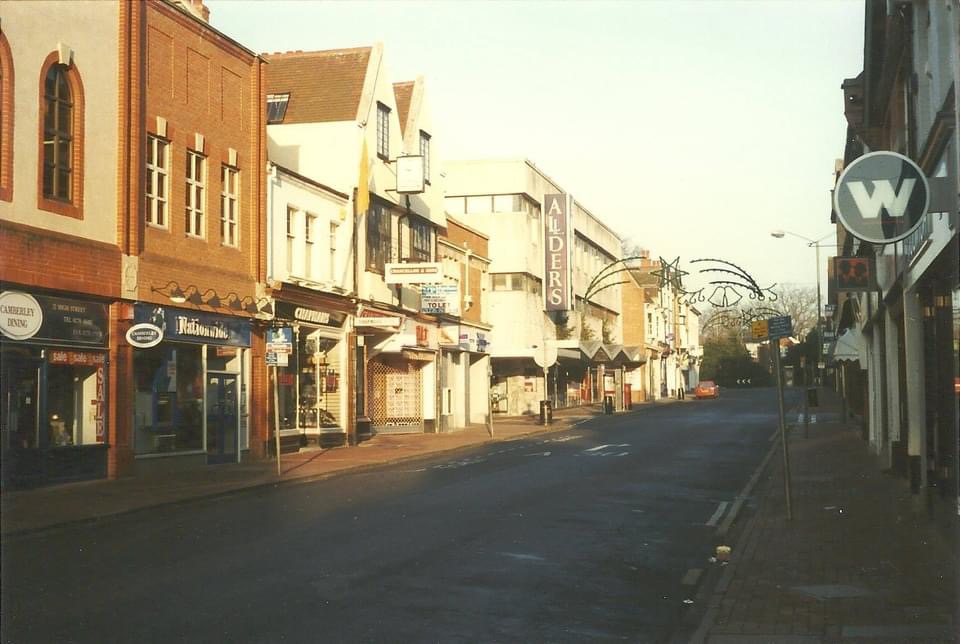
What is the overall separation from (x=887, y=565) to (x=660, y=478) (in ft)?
35.1

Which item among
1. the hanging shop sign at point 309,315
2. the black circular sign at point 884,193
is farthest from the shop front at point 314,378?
the black circular sign at point 884,193

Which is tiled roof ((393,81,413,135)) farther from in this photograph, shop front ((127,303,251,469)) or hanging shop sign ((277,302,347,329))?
shop front ((127,303,251,469))

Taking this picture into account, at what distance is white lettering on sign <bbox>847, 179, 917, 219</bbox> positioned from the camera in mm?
9312

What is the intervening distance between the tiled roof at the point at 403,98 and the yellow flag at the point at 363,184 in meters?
6.07

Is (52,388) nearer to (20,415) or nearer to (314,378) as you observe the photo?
(20,415)

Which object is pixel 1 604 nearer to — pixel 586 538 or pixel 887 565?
pixel 586 538

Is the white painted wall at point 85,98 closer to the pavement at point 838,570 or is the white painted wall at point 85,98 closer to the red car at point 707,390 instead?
the pavement at point 838,570

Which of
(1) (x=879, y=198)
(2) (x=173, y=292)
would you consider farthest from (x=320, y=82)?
(1) (x=879, y=198)

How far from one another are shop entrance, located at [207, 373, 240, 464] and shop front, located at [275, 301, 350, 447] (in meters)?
2.76

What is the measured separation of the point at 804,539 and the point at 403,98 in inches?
1199

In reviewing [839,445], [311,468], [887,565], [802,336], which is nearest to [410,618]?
[887,565]

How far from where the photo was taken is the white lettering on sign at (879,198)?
9312 millimetres

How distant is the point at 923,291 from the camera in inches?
632

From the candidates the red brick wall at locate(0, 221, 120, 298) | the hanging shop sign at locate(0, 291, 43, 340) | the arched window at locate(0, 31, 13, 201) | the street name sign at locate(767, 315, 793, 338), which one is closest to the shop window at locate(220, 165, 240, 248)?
the red brick wall at locate(0, 221, 120, 298)
